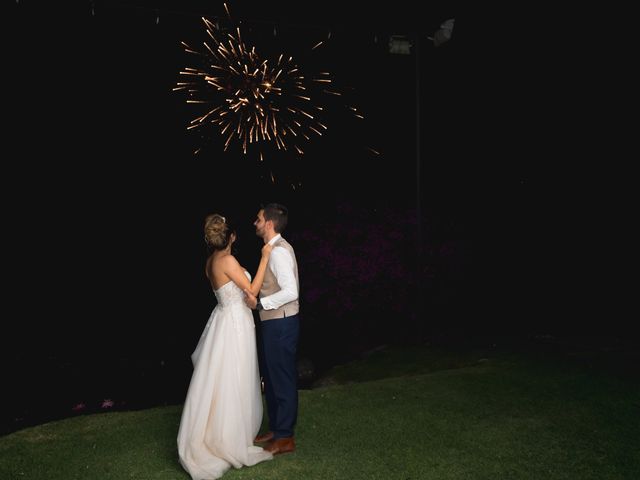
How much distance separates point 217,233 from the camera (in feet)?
16.8

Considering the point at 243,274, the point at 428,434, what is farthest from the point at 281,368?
the point at 428,434

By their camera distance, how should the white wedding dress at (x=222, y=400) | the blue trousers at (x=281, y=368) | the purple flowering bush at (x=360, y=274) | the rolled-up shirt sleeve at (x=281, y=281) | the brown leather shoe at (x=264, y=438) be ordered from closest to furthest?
1. the white wedding dress at (x=222, y=400)
2. the rolled-up shirt sleeve at (x=281, y=281)
3. the blue trousers at (x=281, y=368)
4. the brown leather shoe at (x=264, y=438)
5. the purple flowering bush at (x=360, y=274)

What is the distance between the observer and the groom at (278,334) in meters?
5.10

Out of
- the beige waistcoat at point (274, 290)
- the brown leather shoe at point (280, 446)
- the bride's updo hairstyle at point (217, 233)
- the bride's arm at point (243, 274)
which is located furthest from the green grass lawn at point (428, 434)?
the bride's updo hairstyle at point (217, 233)

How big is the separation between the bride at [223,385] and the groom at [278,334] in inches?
3.7

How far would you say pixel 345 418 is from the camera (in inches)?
243

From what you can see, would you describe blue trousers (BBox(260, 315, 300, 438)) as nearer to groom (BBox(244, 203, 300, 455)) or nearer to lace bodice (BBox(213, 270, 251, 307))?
groom (BBox(244, 203, 300, 455))

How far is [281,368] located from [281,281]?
27.8 inches

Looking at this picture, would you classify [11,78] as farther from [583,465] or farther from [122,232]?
[583,465]

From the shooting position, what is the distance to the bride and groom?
15.9ft

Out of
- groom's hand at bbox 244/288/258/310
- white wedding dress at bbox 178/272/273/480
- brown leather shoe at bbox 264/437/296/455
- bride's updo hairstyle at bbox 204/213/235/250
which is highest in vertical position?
bride's updo hairstyle at bbox 204/213/235/250

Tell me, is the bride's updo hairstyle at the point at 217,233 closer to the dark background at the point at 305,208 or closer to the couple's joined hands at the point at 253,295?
the couple's joined hands at the point at 253,295

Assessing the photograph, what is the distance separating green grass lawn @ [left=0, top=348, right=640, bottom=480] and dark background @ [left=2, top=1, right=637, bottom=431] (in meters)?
3.33

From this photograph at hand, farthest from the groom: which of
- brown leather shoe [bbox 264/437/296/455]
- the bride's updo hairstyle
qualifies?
the bride's updo hairstyle
